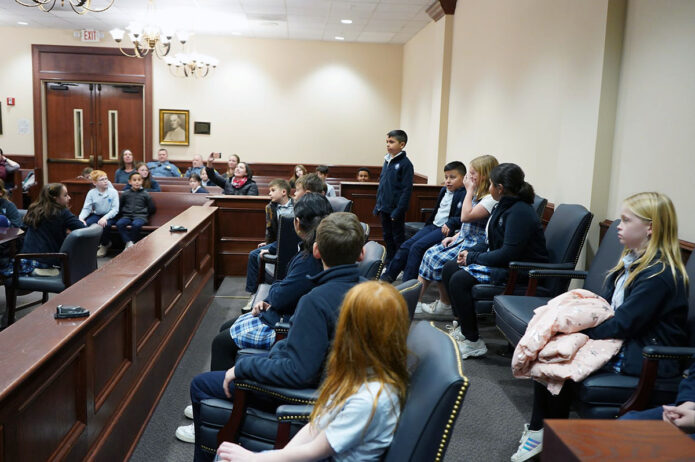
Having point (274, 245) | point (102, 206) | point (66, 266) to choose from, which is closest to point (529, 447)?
point (274, 245)

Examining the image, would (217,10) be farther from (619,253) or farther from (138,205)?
(619,253)

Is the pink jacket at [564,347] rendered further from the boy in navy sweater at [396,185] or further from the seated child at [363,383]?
the boy in navy sweater at [396,185]

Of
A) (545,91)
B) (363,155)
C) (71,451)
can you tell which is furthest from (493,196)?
(363,155)

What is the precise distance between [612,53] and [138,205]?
523 cm

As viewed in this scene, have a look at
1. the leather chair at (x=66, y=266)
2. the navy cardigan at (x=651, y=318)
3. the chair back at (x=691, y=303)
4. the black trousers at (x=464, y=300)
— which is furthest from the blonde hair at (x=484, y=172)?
the leather chair at (x=66, y=266)

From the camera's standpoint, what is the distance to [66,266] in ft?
13.9

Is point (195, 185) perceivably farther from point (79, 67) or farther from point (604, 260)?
point (604, 260)

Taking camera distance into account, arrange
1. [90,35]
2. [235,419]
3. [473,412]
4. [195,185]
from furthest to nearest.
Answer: [90,35] → [195,185] → [473,412] → [235,419]

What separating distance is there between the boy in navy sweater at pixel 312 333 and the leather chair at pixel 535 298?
1254 millimetres

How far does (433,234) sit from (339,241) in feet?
10.5

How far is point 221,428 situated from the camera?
2152 millimetres

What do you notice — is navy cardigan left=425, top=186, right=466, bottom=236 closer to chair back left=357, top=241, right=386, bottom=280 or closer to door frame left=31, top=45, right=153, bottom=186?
chair back left=357, top=241, right=386, bottom=280

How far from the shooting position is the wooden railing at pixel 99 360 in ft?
5.81

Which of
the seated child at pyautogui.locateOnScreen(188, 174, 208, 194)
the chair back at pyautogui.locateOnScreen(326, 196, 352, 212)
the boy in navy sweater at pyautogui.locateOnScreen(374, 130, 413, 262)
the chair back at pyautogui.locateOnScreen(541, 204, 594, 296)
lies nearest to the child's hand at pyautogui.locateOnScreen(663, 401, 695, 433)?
the chair back at pyautogui.locateOnScreen(541, 204, 594, 296)
